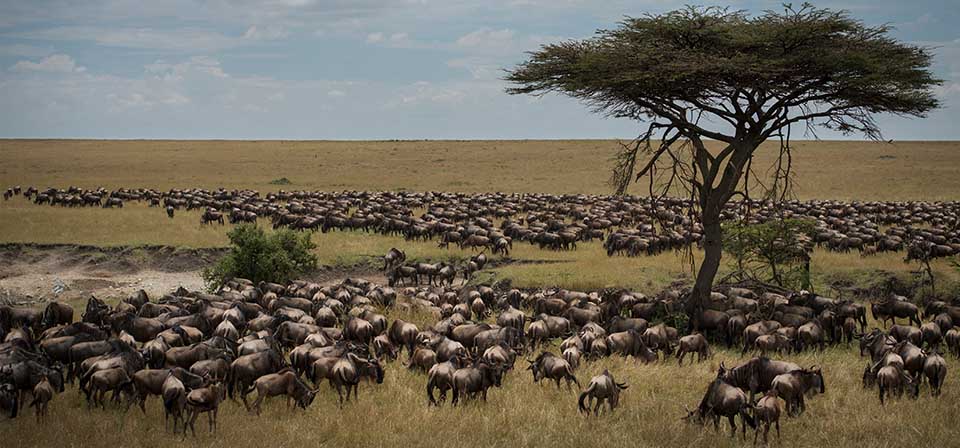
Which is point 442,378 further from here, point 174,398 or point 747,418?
point 747,418

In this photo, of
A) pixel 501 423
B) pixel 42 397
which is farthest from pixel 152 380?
pixel 501 423

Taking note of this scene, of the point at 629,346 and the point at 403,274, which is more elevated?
the point at 629,346

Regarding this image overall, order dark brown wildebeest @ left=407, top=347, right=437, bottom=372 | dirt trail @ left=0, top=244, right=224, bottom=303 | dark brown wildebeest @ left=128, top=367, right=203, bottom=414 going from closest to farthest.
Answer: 1. dark brown wildebeest @ left=128, top=367, right=203, bottom=414
2. dark brown wildebeest @ left=407, top=347, right=437, bottom=372
3. dirt trail @ left=0, top=244, right=224, bottom=303

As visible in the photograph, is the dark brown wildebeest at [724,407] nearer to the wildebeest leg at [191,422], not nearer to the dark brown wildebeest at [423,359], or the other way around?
the dark brown wildebeest at [423,359]

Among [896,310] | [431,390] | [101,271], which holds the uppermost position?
[896,310]

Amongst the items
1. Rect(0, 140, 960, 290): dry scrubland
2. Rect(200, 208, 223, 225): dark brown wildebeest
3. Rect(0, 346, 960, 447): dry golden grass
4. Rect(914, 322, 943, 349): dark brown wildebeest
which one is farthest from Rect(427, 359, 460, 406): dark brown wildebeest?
Rect(200, 208, 223, 225): dark brown wildebeest

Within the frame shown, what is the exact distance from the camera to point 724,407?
10.4 m

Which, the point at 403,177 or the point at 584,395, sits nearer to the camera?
the point at 584,395

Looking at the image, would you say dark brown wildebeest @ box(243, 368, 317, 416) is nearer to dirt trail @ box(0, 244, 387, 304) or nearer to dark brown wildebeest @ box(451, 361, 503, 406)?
dark brown wildebeest @ box(451, 361, 503, 406)

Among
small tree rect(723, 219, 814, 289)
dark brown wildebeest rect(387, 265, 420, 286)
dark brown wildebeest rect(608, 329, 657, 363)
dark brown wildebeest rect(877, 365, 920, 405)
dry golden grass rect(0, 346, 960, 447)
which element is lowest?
dark brown wildebeest rect(387, 265, 420, 286)

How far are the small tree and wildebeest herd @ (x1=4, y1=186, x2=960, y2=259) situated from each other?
757 millimetres

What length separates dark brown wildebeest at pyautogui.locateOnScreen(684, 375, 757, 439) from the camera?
33.8ft

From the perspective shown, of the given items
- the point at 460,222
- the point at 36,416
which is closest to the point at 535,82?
the point at 36,416

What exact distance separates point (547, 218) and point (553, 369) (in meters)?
24.8
